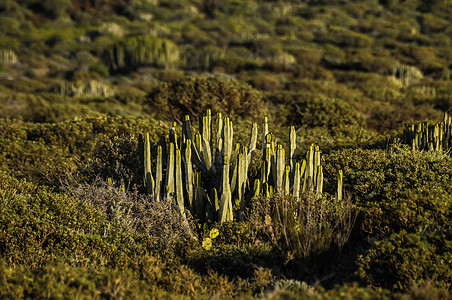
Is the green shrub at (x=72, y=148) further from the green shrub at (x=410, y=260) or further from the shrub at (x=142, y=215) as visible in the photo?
the green shrub at (x=410, y=260)

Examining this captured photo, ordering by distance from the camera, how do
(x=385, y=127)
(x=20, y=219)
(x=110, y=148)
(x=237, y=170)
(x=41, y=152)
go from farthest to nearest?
1. (x=385, y=127)
2. (x=41, y=152)
3. (x=110, y=148)
4. (x=237, y=170)
5. (x=20, y=219)

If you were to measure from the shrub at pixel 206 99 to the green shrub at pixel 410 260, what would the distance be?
7039 mm

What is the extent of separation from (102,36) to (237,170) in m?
40.6

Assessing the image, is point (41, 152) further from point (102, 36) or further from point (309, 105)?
point (102, 36)

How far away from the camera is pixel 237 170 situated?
5.61 metres

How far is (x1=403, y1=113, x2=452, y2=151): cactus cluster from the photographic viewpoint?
7402 millimetres

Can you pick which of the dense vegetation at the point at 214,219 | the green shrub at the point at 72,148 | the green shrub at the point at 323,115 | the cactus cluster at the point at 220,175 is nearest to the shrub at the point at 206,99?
the dense vegetation at the point at 214,219

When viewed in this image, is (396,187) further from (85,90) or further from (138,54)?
(138,54)

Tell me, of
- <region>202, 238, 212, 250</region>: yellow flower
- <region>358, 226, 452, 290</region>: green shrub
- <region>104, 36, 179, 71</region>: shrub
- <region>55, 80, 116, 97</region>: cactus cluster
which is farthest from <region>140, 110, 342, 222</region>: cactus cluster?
<region>104, 36, 179, 71</region>: shrub

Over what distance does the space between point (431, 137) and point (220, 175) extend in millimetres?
3889

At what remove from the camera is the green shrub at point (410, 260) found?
13.1 ft

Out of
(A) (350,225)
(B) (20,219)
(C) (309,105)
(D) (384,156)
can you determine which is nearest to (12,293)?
(B) (20,219)

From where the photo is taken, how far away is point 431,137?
754cm

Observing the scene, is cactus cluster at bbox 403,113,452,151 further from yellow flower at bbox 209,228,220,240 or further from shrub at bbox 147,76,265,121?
shrub at bbox 147,76,265,121
